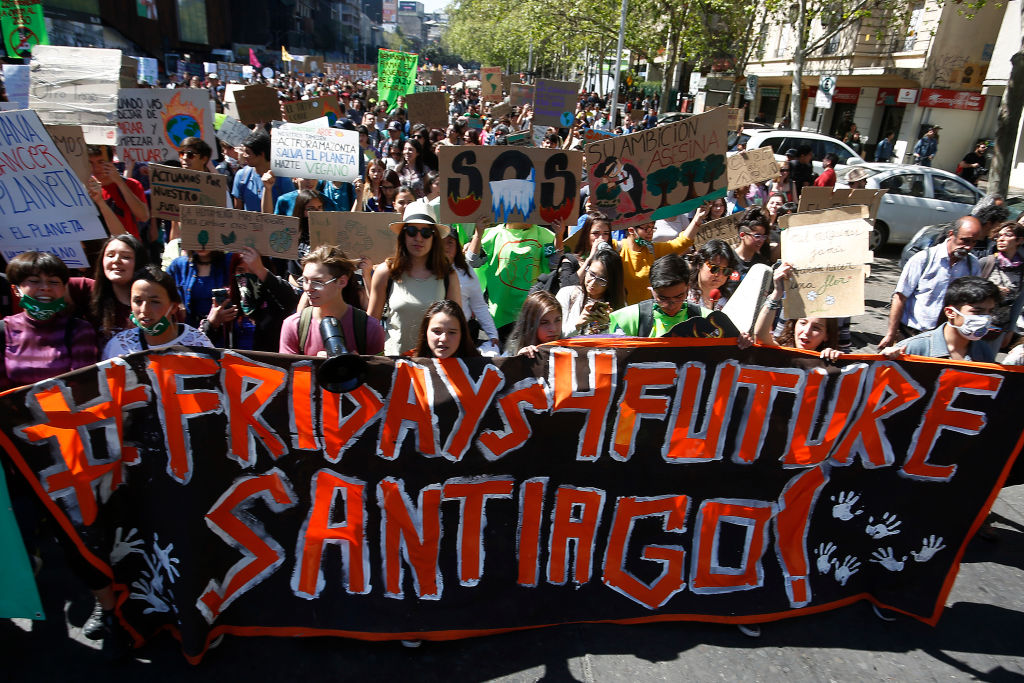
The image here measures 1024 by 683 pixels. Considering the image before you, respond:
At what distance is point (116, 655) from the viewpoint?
2.82 m

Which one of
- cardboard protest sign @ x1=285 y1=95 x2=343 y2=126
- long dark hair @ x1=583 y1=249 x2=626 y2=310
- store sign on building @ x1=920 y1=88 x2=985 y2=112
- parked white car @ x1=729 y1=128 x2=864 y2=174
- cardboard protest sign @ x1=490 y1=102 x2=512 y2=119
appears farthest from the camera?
store sign on building @ x1=920 y1=88 x2=985 y2=112

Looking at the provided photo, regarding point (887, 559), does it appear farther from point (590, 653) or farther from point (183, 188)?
point (183, 188)

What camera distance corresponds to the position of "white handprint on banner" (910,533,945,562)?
126 inches

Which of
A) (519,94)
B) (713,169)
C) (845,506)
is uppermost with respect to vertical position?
(519,94)

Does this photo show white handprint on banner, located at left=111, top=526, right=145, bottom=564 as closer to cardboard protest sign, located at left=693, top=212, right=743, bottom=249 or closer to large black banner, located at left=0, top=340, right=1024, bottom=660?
large black banner, located at left=0, top=340, right=1024, bottom=660

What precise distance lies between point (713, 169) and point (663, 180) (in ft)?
1.32

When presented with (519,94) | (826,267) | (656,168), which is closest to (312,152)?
(656,168)

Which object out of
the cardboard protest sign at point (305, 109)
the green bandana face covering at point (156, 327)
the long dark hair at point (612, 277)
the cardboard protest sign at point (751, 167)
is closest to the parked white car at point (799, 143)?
the cardboard protest sign at point (751, 167)

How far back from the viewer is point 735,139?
13680 mm

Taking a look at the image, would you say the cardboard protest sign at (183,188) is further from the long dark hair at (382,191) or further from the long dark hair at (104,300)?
the long dark hair at (382,191)

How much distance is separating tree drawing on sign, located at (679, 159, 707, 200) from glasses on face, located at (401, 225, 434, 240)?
6.86 feet

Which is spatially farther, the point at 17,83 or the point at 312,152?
the point at 17,83

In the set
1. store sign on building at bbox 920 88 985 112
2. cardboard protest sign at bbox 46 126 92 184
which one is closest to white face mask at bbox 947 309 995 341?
cardboard protest sign at bbox 46 126 92 184

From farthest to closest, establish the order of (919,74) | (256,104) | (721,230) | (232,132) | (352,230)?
(919,74)
(256,104)
(232,132)
(721,230)
(352,230)
